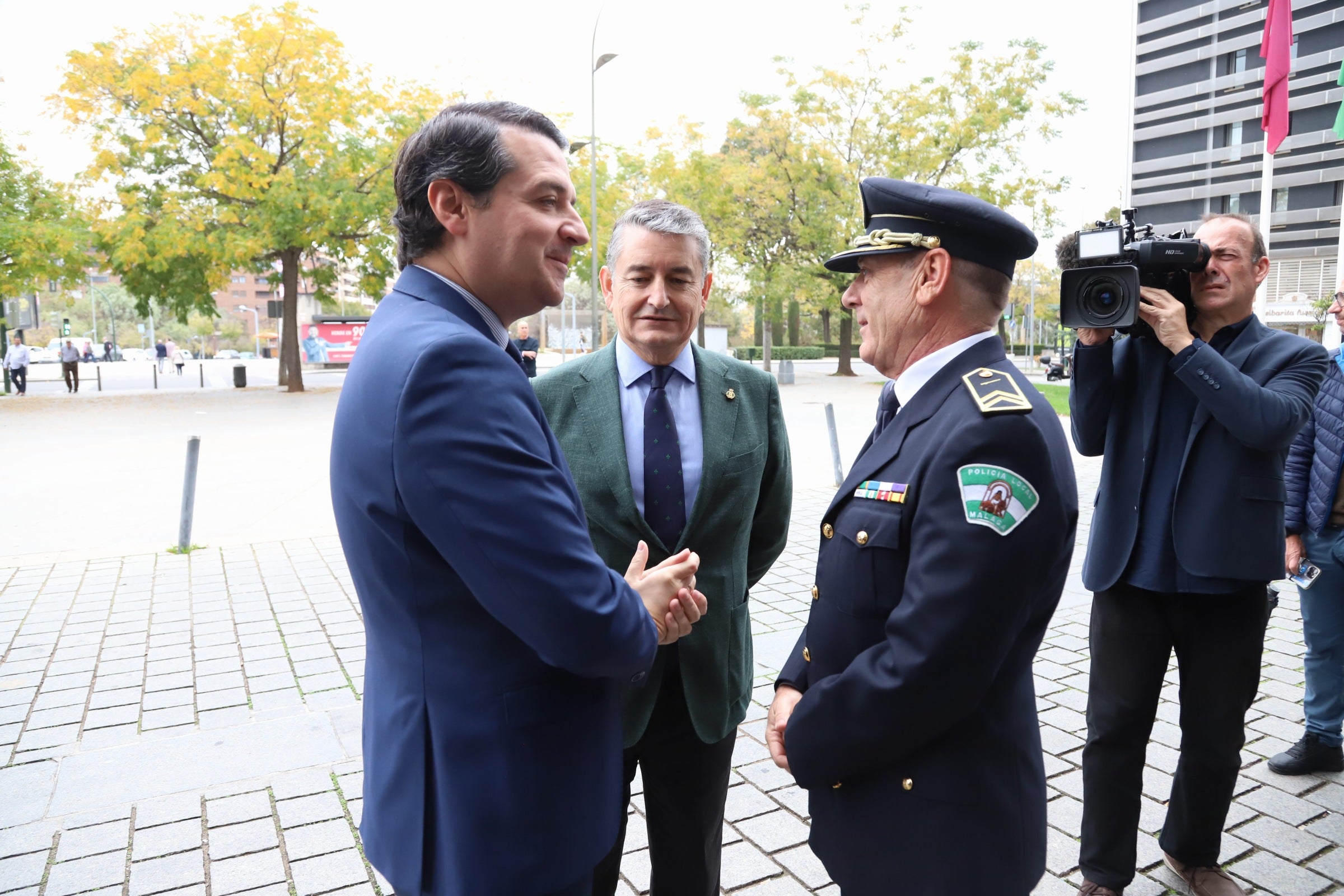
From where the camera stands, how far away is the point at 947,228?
175 cm

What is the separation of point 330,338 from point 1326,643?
4236 cm

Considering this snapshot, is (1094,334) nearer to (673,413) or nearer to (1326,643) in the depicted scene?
(673,413)

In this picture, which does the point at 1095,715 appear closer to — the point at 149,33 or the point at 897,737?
the point at 897,737

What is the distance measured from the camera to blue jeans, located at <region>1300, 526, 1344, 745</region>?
3.72m

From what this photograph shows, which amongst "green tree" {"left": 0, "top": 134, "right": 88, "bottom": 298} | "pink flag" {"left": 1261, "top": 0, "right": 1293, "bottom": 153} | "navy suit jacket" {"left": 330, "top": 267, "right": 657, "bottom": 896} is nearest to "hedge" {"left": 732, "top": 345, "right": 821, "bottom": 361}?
"green tree" {"left": 0, "top": 134, "right": 88, "bottom": 298}

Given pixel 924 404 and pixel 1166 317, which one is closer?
pixel 924 404

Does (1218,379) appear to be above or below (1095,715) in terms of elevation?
above

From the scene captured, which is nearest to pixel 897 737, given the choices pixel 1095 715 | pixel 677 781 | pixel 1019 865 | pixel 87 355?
pixel 1019 865

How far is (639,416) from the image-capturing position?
2596 millimetres

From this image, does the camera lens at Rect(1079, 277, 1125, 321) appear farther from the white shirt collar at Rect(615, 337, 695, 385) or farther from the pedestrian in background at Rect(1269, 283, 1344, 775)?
the pedestrian in background at Rect(1269, 283, 1344, 775)

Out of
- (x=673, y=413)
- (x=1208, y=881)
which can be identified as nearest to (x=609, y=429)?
(x=673, y=413)

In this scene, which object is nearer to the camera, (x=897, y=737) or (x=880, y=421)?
(x=897, y=737)

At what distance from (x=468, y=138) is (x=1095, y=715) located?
268 centimetres

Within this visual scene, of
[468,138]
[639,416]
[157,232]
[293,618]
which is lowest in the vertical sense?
[293,618]
